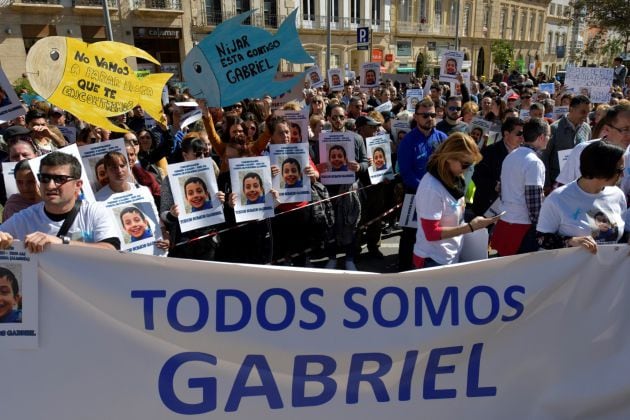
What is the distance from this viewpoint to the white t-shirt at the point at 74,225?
274 cm

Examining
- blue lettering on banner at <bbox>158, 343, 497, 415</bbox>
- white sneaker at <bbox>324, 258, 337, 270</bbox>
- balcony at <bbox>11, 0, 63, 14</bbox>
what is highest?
balcony at <bbox>11, 0, 63, 14</bbox>

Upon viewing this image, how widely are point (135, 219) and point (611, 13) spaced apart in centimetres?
2558

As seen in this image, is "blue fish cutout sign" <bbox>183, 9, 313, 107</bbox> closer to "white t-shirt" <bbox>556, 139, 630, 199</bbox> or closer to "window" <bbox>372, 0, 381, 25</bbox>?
"white t-shirt" <bbox>556, 139, 630, 199</bbox>

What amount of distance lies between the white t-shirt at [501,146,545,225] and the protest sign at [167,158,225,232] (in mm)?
2284

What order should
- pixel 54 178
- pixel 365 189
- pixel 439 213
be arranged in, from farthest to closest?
pixel 365 189, pixel 439 213, pixel 54 178

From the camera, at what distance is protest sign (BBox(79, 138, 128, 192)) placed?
3.77m

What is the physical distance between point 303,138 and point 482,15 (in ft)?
165

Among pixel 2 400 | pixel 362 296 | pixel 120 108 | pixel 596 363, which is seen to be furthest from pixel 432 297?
pixel 120 108

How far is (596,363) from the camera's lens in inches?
103

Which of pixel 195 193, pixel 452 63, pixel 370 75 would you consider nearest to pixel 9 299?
pixel 195 193

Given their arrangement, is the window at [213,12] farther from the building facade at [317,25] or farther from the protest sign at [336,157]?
the protest sign at [336,157]

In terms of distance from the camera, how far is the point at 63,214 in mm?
2744

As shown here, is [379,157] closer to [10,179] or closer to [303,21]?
[10,179]

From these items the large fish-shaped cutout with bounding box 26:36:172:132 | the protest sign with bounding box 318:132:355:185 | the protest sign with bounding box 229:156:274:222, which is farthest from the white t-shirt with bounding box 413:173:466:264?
the large fish-shaped cutout with bounding box 26:36:172:132
